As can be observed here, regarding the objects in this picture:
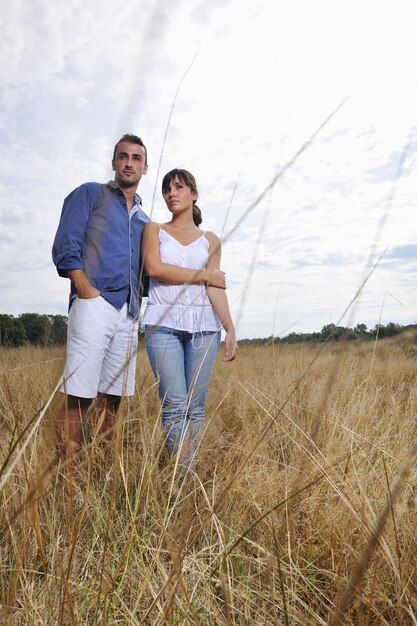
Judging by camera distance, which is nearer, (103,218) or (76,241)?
(103,218)

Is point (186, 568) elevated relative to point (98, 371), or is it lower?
lower

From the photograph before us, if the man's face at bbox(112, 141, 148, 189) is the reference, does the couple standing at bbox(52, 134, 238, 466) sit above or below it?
below

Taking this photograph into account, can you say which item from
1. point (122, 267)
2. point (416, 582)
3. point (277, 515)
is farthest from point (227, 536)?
point (122, 267)

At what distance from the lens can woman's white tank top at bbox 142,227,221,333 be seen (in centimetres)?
249

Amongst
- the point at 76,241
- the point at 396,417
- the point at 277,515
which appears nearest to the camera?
the point at 277,515

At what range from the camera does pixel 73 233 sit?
2.45 metres

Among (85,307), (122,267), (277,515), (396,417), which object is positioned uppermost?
(122,267)

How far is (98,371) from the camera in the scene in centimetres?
261

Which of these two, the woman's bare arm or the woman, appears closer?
the woman

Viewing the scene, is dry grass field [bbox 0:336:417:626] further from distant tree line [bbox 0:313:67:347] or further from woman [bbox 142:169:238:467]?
distant tree line [bbox 0:313:67:347]

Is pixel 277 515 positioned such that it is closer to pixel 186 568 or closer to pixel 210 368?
pixel 186 568

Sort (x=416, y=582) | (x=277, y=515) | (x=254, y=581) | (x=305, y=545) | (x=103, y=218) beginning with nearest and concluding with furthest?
(x=103, y=218) < (x=416, y=582) < (x=254, y=581) < (x=305, y=545) < (x=277, y=515)

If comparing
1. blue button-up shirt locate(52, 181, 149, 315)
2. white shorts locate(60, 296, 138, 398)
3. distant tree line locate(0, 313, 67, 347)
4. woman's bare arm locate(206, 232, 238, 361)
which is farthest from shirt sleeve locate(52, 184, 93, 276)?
distant tree line locate(0, 313, 67, 347)

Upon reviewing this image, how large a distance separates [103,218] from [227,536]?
1.32 meters
